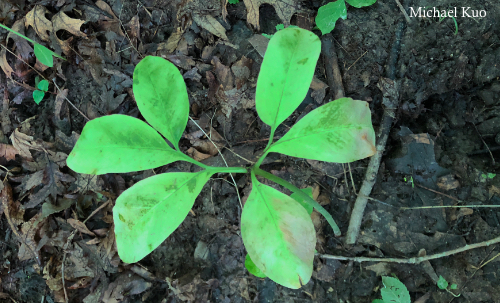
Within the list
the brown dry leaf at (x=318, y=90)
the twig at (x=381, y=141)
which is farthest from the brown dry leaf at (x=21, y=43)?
the twig at (x=381, y=141)

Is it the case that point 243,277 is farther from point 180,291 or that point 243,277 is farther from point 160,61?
point 160,61

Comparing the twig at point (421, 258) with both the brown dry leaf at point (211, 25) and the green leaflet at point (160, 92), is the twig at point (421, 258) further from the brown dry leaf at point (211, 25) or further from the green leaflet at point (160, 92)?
the brown dry leaf at point (211, 25)

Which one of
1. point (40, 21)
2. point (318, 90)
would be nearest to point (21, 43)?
point (40, 21)

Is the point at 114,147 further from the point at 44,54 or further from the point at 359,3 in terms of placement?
the point at 359,3

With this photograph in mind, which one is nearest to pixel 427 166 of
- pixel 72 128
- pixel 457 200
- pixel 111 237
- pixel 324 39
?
pixel 457 200

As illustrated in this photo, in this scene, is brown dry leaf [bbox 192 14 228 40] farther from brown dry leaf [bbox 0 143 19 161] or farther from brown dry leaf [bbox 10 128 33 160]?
brown dry leaf [bbox 0 143 19 161]

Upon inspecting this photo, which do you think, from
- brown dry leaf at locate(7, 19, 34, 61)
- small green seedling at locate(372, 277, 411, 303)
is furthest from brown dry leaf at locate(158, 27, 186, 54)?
small green seedling at locate(372, 277, 411, 303)

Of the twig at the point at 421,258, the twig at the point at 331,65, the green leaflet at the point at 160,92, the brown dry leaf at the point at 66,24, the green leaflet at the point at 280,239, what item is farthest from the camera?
the brown dry leaf at the point at 66,24
